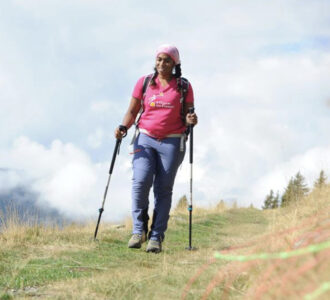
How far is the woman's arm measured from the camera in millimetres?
6297

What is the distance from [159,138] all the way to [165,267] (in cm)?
222

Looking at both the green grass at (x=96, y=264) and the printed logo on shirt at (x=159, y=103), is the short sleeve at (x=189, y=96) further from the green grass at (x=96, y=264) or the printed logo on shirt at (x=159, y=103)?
the green grass at (x=96, y=264)

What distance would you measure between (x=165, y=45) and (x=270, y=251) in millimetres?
3566

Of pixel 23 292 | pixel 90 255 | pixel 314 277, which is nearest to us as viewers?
pixel 314 277

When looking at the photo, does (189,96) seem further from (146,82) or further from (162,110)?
(146,82)

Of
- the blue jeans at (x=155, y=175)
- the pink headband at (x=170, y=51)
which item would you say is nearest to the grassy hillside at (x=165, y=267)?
the blue jeans at (x=155, y=175)

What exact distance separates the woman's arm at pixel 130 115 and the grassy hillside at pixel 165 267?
1.56 m

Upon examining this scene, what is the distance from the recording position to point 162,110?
594cm

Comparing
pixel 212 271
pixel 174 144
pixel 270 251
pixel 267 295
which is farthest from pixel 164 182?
pixel 267 295

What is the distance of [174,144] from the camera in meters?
5.96

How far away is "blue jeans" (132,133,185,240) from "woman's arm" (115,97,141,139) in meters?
0.43

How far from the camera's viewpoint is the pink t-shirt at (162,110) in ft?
19.4

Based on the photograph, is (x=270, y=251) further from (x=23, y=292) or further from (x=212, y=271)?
(x=23, y=292)

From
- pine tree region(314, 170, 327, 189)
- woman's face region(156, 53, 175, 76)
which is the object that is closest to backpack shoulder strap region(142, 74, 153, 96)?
woman's face region(156, 53, 175, 76)
